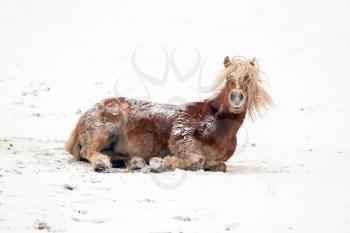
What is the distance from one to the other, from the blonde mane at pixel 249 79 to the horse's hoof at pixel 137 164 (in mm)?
1863

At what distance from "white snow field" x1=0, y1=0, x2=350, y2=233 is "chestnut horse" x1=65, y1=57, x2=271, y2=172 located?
454 millimetres

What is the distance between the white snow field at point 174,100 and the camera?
5.12 m

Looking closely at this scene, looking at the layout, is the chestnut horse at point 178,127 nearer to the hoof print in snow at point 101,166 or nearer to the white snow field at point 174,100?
the hoof print in snow at point 101,166

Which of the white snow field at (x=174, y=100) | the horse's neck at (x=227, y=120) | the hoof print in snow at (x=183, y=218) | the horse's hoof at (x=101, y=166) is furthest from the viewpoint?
the horse's neck at (x=227, y=120)

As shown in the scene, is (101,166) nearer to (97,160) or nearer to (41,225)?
(97,160)

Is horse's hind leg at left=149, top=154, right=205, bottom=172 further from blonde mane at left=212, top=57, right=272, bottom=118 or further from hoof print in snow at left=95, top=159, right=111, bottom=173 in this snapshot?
blonde mane at left=212, top=57, right=272, bottom=118

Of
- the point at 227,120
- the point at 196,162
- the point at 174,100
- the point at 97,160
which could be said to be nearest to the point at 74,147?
the point at 97,160

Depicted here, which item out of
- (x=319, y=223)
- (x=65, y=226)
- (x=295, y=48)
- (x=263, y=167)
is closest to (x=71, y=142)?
(x=263, y=167)

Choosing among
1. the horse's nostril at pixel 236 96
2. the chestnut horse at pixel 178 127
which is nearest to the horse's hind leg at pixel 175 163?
the chestnut horse at pixel 178 127

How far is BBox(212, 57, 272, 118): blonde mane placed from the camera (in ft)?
26.2

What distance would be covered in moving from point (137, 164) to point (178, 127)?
1026mm

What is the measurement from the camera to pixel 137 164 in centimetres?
780

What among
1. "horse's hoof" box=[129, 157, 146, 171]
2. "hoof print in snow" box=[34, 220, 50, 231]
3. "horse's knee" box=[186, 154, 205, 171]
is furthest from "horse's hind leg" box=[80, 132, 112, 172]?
"hoof print in snow" box=[34, 220, 50, 231]

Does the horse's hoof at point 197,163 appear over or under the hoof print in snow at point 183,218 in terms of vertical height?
over
